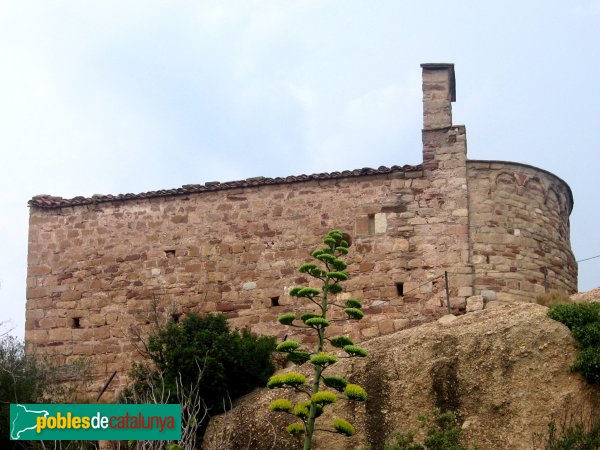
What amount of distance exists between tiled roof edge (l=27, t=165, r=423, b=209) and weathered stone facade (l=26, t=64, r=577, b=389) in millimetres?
29

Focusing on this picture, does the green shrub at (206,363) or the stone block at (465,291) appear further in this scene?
the stone block at (465,291)

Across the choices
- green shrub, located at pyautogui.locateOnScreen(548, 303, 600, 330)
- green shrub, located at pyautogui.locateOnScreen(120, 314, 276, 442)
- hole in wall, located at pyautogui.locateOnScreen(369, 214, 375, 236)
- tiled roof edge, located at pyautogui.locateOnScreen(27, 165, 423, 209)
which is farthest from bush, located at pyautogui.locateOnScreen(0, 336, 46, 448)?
green shrub, located at pyautogui.locateOnScreen(548, 303, 600, 330)

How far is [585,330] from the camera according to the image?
1995 cm

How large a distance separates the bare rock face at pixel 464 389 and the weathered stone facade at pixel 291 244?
1995 mm

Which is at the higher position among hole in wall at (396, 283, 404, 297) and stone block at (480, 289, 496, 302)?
hole in wall at (396, 283, 404, 297)

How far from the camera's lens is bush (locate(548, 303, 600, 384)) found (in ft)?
63.9

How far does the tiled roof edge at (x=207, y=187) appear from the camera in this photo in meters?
24.0

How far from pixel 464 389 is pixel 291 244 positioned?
5763 mm

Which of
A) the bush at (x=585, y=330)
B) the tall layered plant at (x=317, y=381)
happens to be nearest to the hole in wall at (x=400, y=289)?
the tall layered plant at (x=317, y=381)

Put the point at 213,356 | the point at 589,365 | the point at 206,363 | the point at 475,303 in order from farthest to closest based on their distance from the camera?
the point at 475,303 → the point at 213,356 → the point at 206,363 → the point at 589,365

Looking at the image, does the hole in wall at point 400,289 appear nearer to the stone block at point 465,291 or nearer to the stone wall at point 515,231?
the stone block at point 465,291

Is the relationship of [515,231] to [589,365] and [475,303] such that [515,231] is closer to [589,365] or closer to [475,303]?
[475,303]

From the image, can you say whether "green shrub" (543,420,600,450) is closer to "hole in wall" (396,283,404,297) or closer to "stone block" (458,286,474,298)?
"stone block" (458,286,474,298)

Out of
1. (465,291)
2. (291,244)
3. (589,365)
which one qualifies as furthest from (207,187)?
(589,365)
